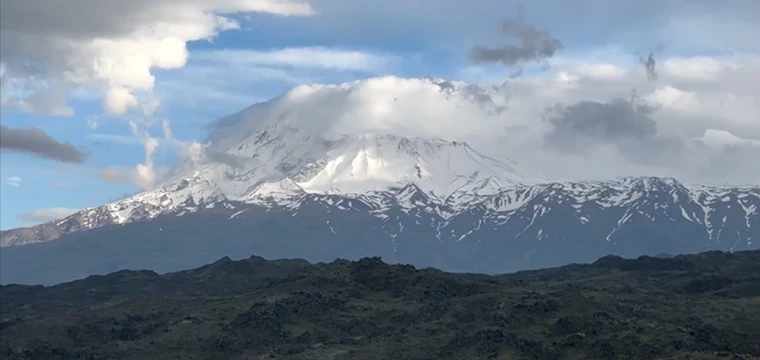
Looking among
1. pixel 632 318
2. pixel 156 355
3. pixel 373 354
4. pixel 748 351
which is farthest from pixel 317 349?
pixel 748 351

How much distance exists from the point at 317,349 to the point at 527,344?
31.3 meters

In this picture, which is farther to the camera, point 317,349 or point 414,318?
point 414,318

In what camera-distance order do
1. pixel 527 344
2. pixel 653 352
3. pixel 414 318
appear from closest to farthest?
pixel 653 352 < pixel 527 344 < pixel 414 318

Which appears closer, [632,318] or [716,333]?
[716,333]

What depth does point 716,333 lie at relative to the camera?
6654 inches

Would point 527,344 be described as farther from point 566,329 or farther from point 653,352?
point 653,352

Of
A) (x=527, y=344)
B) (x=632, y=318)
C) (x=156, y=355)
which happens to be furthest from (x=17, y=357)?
(x=632, y=318)

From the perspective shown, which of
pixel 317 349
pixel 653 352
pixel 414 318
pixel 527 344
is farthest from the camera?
pixel 414 318

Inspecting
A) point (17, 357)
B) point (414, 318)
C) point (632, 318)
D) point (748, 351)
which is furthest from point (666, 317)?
point (17, 357)

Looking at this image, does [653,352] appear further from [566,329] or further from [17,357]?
[17,357]

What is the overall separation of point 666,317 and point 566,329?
627 inches

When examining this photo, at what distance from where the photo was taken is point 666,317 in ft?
606

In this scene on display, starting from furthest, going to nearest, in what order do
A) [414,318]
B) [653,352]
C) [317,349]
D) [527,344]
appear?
[414,318], [317,349], [527,344], [653,352]

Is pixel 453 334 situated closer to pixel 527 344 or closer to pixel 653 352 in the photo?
pixel 527 344
